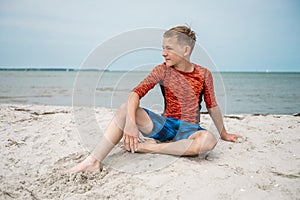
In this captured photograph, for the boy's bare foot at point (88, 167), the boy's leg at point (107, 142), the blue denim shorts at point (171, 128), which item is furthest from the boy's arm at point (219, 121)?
the boy's bare foot at point (88, 167)

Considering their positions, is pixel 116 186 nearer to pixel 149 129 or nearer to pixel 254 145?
pixel 149 129

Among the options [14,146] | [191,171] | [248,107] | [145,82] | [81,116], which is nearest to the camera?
[191,171]

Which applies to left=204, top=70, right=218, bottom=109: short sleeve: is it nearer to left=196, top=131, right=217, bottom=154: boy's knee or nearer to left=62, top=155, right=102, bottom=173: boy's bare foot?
left=196, top=131, right=217, bottom=154: boy's knee

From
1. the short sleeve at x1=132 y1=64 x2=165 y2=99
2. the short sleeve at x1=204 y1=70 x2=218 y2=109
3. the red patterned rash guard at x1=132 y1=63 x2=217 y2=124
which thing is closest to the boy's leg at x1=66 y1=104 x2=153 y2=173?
the short sleeve at x1=132 y1=64 x2=165 y2=99

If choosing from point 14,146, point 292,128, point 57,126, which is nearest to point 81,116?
point 57,126

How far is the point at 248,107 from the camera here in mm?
7238

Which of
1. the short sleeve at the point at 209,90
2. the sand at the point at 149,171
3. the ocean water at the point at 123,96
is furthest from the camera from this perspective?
the ocean water at the point at 123,96

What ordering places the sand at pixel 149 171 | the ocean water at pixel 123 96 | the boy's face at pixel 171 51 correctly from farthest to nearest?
the ocean water at pixel 123 96 → the boy's face at pixel 171 51 → the sand at pixel 149 171

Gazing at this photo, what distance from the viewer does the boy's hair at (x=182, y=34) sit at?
262 centimetres

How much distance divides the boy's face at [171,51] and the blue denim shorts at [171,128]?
51 centimetres

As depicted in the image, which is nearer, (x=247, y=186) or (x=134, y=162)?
(x=247, y=186)

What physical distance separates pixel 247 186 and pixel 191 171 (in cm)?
41

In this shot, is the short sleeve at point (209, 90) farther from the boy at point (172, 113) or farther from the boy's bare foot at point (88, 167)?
the boy's bare foot at point (88, 167)

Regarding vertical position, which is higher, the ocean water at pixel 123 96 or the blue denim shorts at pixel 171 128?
the blue denim shorts at pixel 171 128
